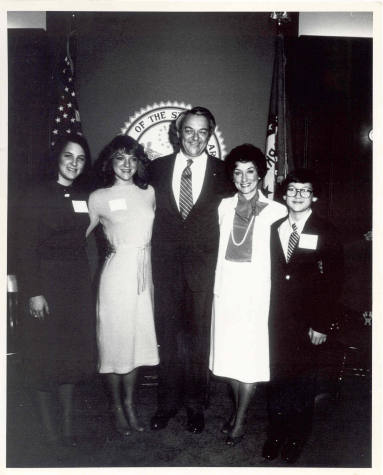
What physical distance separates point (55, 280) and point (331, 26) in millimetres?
3001

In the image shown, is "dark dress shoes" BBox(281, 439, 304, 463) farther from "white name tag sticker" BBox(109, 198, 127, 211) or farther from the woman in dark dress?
"white name tag sticker" BBox(109, 198, 127, 211)

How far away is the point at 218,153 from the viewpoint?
11.6 feet

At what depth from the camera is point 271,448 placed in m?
2.08

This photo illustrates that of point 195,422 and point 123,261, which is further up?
point 123,261

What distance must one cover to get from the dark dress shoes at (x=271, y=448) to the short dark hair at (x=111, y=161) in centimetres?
149

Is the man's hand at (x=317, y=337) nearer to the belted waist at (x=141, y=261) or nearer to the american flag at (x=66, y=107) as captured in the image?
the belted waist at (x=141, y=261)

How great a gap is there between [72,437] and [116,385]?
34 centimetres

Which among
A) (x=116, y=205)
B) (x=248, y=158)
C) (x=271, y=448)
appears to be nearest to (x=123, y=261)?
(x=116, y=205)

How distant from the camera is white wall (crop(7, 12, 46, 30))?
3.37 metres

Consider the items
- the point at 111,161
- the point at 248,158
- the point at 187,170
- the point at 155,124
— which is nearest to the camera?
the point at 248,158

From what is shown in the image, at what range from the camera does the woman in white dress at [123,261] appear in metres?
2.16

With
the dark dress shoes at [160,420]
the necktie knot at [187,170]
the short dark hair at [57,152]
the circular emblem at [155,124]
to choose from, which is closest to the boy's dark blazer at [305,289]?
the necktie knot at [187,170]

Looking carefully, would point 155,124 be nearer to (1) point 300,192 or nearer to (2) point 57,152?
(2) point 57,152

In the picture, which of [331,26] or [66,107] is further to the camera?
[331,26]
